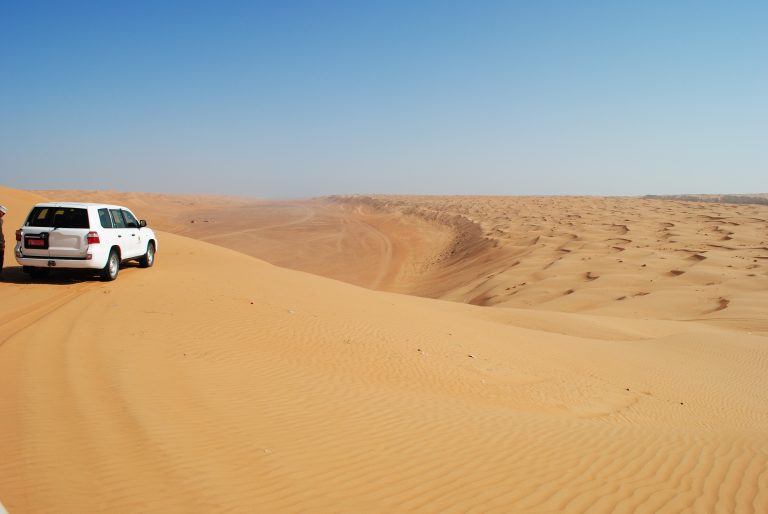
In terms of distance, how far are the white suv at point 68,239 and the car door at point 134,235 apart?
73 centimetres

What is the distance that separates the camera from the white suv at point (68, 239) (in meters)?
10.9

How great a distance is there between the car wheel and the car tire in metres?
1.80

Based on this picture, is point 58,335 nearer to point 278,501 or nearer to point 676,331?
point 278,501

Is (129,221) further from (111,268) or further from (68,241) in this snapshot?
(68,241)

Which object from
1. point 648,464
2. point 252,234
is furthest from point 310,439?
point 252,234

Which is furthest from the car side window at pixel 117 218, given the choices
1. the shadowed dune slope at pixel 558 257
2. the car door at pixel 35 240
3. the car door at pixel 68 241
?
the shadowed dune slope at pixel 558 257

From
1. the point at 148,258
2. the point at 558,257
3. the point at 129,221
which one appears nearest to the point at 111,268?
the point at 129,221

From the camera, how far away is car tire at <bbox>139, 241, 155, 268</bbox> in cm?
1375

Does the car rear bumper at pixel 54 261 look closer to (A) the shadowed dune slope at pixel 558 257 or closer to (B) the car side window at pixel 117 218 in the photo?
(B) the car side window at pixel 117 218

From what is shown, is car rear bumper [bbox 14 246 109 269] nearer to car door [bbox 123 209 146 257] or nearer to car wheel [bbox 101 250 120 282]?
car wheel [bbox 101 250 120 282]

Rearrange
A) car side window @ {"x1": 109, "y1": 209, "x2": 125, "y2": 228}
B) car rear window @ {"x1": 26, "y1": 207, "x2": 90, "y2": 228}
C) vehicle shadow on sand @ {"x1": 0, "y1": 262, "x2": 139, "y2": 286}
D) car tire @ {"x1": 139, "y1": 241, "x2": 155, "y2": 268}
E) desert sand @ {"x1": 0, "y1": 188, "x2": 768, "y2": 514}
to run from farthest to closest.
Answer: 1. car tire @ {"x1": 139, "y1": 241, "x2": 155, "y2": 268}
2. car side window @ {"x1": 109, "y1": 209, "x2": 125, "y2": 228}
3. vehicle shadow on sand @ {"x1": 0, "y1": 262, "x2": 139, "y2": 286}
4. car rear window @ {"x1": 26, "y1": 207, "x2": 90, "y2": 228}
5. desert sand @ {"x1": 0, "y1": 188, "x2": 768, "y2": 514}

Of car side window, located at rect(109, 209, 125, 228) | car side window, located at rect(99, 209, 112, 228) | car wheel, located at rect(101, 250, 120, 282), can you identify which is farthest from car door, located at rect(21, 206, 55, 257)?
car side window, located at rect(109, 209, 125, 228)

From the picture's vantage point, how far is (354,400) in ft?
20.4

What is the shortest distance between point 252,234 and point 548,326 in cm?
2813
